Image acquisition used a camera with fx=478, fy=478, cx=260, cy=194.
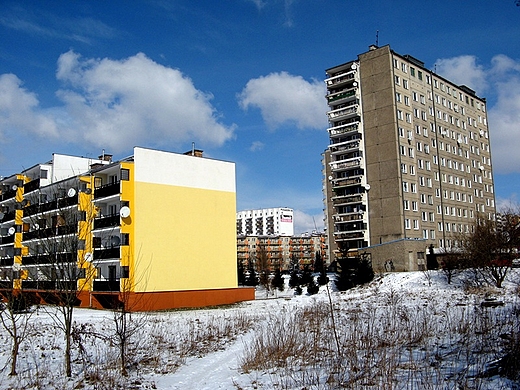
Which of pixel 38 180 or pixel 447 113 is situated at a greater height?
pixel 447 113

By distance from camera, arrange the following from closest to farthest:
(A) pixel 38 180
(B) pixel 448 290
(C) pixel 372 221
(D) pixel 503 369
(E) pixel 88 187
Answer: (D) pixel 503 369
(B) pixel 448 290
(E) pixel 88 187
(A) pixel 38 180
(C) pixel 372 221

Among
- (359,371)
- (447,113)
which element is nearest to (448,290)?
(359,371)

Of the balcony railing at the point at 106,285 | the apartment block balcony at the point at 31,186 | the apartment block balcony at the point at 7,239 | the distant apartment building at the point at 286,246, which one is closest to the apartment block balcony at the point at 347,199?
the balcony railing at the point at 106,285

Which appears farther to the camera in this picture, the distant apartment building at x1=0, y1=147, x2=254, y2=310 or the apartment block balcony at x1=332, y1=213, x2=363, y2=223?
the apartment block balcony at x1=332, y1=213, x2=363, y2=223

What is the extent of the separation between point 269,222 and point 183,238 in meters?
154

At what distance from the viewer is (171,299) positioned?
37406 mm

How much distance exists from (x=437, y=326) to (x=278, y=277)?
40608 millimetres

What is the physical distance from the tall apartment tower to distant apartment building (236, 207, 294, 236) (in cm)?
12120

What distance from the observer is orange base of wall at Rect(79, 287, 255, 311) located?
36.2 meters

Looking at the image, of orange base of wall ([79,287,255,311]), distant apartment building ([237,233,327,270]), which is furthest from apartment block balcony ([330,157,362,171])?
distant apartment building ([237,233,327,270])

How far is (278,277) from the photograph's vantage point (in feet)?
179

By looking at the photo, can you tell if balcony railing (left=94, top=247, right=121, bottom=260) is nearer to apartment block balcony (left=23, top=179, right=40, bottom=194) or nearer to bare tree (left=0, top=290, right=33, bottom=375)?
bare tree (left=0, top=290, right=33, bottom=375)

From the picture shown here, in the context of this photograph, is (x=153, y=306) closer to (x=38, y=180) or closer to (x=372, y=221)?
(x=38, y=180)

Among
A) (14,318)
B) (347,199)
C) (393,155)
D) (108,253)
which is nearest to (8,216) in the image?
(108,253)
